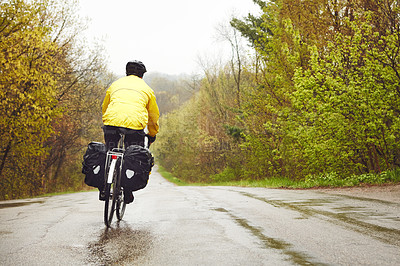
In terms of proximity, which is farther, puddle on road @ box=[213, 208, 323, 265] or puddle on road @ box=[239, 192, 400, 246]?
puddle on road @ box=[239, 192, 400, 246]

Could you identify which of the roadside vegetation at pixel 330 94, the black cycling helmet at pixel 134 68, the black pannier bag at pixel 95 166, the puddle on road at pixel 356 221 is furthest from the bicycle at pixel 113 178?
the roadside vegetation at pixel 330 94

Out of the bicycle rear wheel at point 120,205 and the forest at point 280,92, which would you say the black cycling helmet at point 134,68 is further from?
the forest at point 280,92

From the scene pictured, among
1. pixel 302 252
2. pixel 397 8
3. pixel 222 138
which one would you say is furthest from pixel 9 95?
pixel 222 138

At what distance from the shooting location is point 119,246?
13.3 ft

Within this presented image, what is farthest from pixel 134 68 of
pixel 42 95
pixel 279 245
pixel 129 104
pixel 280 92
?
pixel 280 92

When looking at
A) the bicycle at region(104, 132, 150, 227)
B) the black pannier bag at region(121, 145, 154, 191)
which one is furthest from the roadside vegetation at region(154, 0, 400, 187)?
the bicycle at region(104, 132, 150, 227)

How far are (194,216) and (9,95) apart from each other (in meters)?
14.2

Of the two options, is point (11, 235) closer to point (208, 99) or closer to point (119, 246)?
point (119, 246)

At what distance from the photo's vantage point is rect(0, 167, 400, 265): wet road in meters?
3.47

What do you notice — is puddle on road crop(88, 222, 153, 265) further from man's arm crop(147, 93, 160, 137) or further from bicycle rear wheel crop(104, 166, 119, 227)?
man's arm crop(147, 93, 160, 137)

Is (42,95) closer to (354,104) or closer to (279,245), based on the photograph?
(354,104)

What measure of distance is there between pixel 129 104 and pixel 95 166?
0.93 metres

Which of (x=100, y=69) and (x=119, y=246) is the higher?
(x=100, y=69)

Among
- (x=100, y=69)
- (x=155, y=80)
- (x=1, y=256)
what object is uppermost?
(x=155, y=80)
